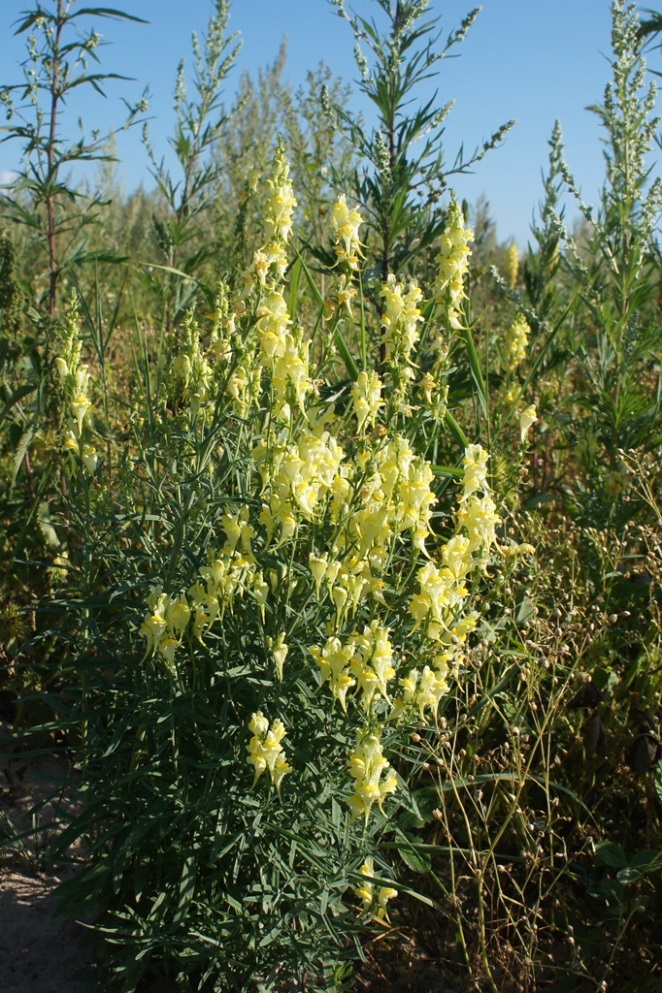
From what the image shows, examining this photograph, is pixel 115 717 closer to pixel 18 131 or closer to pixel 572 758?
pixel 572 758

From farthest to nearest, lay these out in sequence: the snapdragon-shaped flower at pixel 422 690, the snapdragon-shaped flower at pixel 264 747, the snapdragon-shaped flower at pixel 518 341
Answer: the snapdragon-shaped flower at pixel 518 341
the snapdragon-shaped flower at pixel 422 690
the snapdragon-shaped flower at pixel 264 747

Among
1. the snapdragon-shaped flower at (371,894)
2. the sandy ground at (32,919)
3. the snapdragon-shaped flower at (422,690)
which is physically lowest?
the sandy ground at (32,919)

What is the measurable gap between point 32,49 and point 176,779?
8.38ft

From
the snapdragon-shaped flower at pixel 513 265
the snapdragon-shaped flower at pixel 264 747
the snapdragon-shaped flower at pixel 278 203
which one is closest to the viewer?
the snapdragon-shaped flower at pixel 264 747

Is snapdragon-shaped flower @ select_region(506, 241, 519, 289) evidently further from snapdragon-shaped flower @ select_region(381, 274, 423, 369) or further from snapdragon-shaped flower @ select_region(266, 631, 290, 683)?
snapdragon-shaped flower @ select_region(266, 631, 290, 683)

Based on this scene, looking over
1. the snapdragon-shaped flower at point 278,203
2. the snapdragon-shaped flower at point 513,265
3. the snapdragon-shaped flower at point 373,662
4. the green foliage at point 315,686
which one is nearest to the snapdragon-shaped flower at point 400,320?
the green foliage at point 315,686

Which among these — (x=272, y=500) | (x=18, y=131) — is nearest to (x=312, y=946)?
(x=272, y=500)

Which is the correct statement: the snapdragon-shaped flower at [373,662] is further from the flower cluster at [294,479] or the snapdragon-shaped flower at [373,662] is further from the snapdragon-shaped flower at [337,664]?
the flower cluster at [294,479]

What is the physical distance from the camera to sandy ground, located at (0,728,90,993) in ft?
7.13

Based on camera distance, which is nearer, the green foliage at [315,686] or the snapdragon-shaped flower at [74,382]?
the green foliage at [315,686]

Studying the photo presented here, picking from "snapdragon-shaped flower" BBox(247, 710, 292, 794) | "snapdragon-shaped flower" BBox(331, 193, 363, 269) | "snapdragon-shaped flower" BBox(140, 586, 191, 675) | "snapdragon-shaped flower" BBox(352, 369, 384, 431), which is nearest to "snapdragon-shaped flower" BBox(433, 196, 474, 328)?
"snapdragon-shaped flower" BBox(331, 193, 363, 269)

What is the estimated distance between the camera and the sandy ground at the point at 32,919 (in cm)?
217

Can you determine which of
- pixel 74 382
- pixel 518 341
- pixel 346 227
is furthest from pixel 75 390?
pixel 518 341

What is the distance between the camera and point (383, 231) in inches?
119
